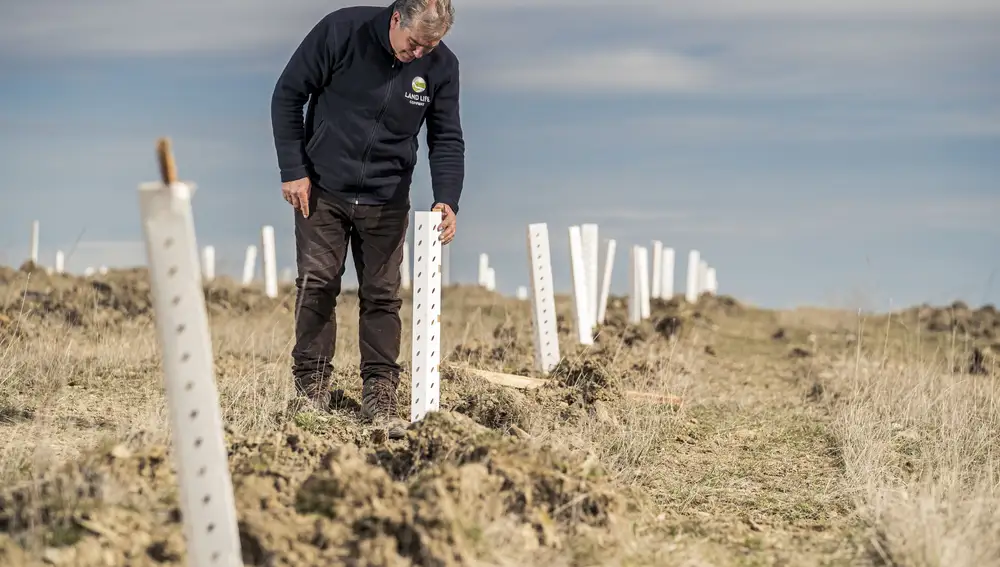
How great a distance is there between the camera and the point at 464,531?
4211 mm

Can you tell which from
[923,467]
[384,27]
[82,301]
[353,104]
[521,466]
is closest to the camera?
[521,466]

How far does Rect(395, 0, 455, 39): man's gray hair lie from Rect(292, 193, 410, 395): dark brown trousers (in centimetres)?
120

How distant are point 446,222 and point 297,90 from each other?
3.99ft

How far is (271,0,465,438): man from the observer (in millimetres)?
6922

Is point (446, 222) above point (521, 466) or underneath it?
above

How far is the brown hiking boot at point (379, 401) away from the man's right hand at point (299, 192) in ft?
3.90

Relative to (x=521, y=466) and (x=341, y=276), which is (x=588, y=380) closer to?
(x=341, y=276)

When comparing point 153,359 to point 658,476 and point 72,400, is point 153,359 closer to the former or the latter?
point 72,400

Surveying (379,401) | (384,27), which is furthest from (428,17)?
(379,401)

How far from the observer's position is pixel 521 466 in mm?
4910

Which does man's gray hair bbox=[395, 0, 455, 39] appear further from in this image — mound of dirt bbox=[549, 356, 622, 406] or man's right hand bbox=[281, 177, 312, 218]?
mound of dirt bbox=[549, 356, 622, 406]

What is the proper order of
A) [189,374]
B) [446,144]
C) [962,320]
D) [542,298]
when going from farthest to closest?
[962,320], [542,298], [446,144], [189,374]

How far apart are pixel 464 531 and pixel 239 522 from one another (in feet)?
2.76

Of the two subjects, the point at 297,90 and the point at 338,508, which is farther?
the point at 297,90
